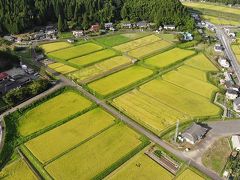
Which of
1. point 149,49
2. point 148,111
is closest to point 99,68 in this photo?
point 149,49

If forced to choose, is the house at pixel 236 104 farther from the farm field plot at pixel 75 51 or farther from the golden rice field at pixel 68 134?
the farm field plot at pixel 75 51

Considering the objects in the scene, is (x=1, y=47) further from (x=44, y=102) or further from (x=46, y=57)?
(x=44, y=102)

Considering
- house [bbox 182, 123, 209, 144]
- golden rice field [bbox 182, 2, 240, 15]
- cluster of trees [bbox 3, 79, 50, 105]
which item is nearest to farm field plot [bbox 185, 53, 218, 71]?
house [bbox 182, 123, 209, 144]

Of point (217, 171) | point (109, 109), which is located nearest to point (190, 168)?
point (217, 171)

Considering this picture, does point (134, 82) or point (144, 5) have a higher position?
point (144, 5)

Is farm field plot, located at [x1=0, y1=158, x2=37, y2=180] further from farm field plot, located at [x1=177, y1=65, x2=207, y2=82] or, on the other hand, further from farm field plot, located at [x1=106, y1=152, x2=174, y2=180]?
farm field plot, located at [x1=177, y1=65, x2=207, y2=82]

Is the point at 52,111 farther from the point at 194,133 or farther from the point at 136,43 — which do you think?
the point at 136,43
